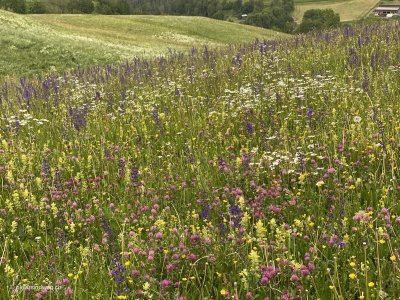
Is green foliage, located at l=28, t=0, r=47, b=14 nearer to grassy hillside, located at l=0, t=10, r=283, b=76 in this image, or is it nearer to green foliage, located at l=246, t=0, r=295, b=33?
grassy hillside, located at l=0, t=10, r=283, b=76

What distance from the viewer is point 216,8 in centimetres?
17425

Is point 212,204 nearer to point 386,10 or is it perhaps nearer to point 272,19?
point 272,19

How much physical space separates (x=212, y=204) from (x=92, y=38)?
3527 centimetres

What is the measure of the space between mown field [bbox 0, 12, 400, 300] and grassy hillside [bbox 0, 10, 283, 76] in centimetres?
1561

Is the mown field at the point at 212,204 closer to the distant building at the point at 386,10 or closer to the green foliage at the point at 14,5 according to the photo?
the green foliage at the point at 14,5

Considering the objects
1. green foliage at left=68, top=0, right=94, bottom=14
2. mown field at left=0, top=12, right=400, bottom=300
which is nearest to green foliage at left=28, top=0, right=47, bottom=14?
green foliage at left=68, top=0, right=94, bottom=14

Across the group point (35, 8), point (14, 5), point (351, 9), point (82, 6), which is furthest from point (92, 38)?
point (351, 9)

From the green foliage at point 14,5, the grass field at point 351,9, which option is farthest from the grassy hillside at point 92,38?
the grass field at point 351,9

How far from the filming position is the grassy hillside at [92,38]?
2231cm

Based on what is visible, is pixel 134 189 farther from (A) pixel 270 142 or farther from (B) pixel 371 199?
(B) pixel 371 199

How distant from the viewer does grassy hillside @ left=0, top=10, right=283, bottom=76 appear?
2231cm

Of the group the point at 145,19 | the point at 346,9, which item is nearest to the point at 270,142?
the point at 145,19

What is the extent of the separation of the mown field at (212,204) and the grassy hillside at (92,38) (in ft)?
51.2

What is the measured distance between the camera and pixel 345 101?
607 centimetres
